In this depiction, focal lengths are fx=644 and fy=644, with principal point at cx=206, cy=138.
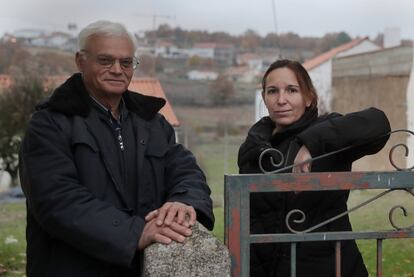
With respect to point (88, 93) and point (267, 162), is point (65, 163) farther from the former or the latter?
point (267, 162)

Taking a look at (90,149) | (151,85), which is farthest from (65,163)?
(151,85)

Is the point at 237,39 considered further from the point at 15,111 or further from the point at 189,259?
the point at 189,259

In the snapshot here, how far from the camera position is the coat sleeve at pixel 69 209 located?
6.80 feet

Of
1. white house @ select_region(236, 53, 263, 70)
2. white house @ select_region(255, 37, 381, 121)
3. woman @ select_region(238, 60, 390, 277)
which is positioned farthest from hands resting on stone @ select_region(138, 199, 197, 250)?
white house @ select_region(236, 53, 263, 70)

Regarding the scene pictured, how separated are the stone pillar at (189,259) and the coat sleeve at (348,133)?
542 millimetres

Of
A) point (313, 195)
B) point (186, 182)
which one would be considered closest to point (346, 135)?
point (313, 195)

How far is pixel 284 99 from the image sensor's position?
2.53 meters

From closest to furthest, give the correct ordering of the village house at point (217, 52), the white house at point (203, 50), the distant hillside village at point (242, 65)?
the distant hillside village at point (242, 65) < the white house at point (203, 50) < the village house at point (217, 52)

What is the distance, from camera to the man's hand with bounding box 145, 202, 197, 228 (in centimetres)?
208

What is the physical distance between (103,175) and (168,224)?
0.32 meters

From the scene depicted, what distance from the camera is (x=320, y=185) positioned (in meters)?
2.17

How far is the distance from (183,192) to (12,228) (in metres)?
8.39

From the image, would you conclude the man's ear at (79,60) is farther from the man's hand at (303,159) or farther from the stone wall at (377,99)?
the stone wall at (377,99)

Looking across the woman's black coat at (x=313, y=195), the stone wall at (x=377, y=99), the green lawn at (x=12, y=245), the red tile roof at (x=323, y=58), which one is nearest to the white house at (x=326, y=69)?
the red tile roof at (x=323, y=58)
